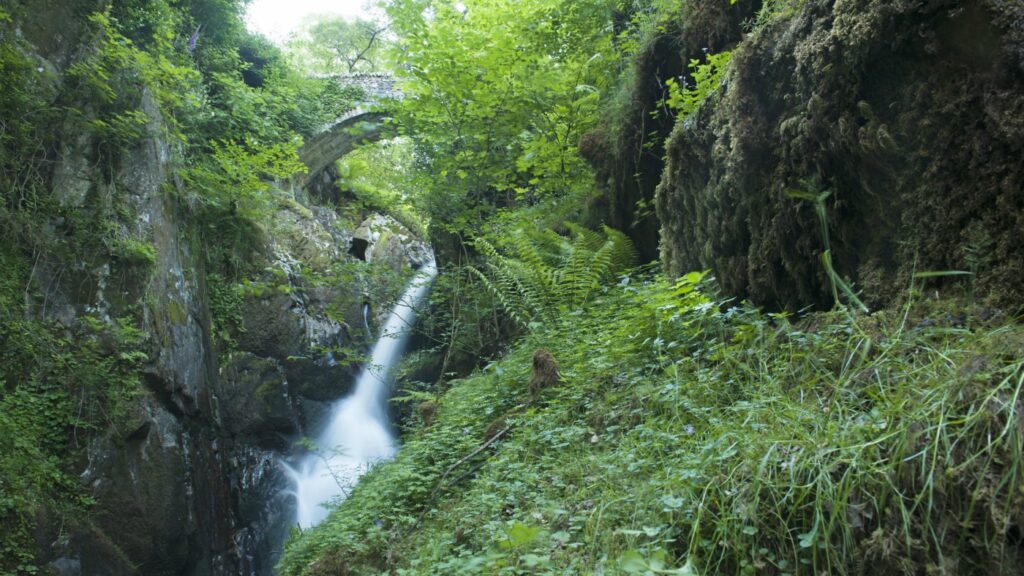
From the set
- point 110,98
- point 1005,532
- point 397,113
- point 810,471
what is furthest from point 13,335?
point 1005,532

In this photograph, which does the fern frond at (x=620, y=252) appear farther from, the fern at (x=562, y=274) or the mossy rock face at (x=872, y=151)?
the mossy rock face at (x=872, y=151)

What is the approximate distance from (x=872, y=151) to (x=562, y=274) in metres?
3.51

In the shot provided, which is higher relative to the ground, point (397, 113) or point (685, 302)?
point (397, 113)

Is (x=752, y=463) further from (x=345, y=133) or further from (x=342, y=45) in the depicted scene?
(x=342, y=45)

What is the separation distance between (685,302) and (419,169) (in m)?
6.59

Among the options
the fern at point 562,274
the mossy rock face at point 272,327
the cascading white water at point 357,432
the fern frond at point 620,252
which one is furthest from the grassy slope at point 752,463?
the mossy rock face at point 272,327

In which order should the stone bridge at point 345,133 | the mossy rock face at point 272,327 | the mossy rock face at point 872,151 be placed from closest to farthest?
the mossy rock face at point 872,151 < the mossy rock face at point 272,327 < the stone bridge at point 345,133

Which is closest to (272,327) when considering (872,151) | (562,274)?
(562,274)

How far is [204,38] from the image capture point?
12055 mm

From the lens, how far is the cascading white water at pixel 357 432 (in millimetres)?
9320

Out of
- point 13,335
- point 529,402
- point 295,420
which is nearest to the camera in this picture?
point 529,402

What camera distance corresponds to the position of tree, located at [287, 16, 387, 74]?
25875 mm

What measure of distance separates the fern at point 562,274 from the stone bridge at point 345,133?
9.66 meters

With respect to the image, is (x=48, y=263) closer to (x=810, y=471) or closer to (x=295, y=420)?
(x=295, y=420)
